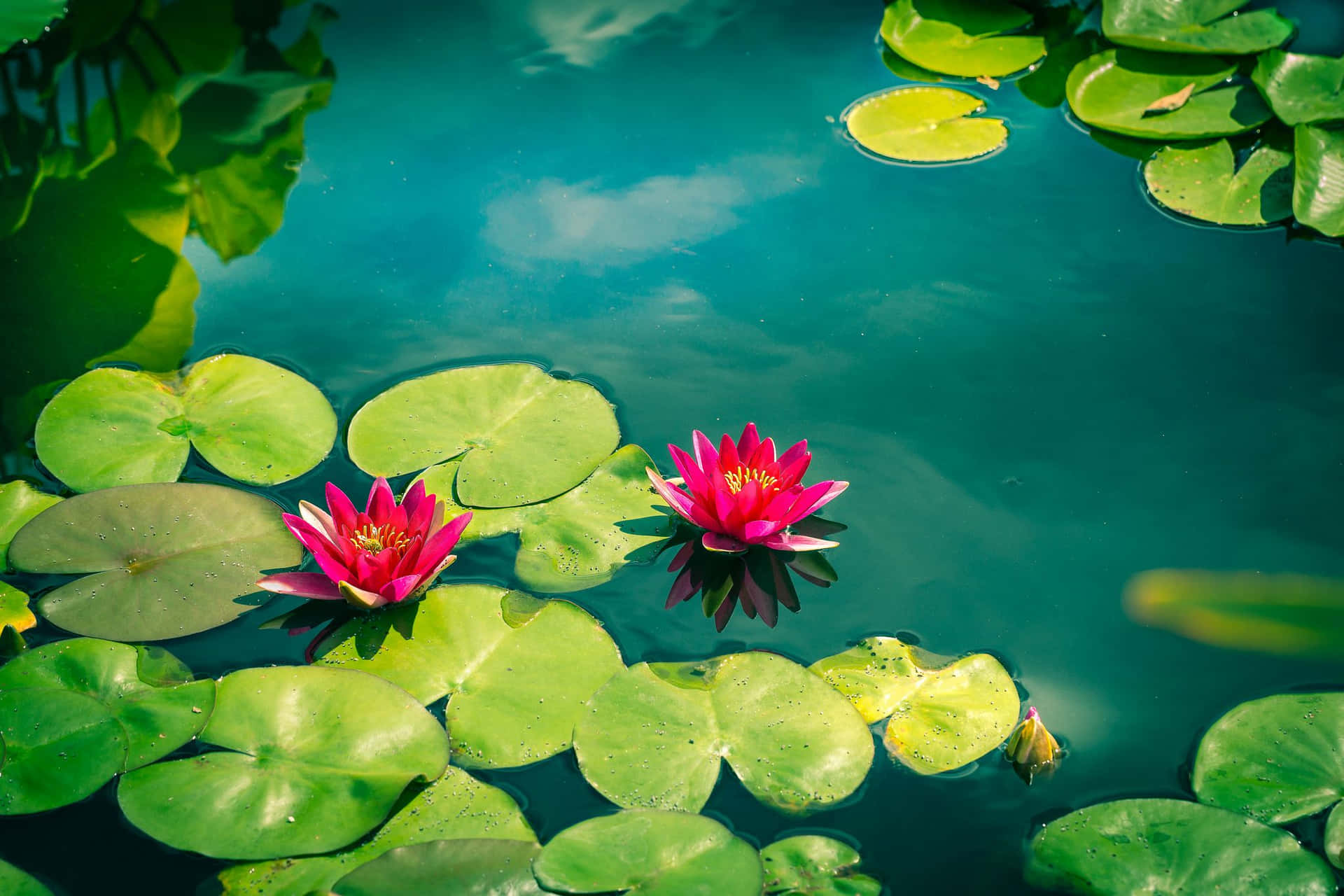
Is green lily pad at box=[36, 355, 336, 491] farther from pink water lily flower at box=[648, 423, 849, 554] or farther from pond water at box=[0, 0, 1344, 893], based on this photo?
pink water lily flower at box=[648, 423, 849, 554]

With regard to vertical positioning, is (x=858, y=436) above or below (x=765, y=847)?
above

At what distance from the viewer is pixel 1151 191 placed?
3170mm

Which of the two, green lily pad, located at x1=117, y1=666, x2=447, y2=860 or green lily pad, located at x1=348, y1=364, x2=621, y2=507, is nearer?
green lily pad, located at x1=117, y1=666, x2=447, y2=860

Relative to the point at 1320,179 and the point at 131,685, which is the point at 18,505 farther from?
the point at 1320,179

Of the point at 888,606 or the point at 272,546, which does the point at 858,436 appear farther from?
the point at 272,546

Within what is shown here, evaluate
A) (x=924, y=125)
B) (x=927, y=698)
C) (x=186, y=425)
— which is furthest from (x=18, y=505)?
(x=924, y=125)

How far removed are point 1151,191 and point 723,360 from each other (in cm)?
164

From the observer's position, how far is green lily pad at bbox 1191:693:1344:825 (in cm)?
174

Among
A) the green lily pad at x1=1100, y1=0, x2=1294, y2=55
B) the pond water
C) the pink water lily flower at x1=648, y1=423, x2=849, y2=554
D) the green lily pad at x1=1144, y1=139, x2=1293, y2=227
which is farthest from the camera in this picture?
the green lily pad at x1=1100, y1=0, x2=1294, y2=55

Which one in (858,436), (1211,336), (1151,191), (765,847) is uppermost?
(1151,191)

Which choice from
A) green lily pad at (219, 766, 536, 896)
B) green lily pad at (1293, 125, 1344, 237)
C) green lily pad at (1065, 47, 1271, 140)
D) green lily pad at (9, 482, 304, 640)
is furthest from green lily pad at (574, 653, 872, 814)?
green lily pad at (1065, 47, 1271, 140)

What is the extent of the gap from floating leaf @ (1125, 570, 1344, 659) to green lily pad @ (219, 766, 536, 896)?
143cm

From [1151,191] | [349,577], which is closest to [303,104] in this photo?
[349,577]

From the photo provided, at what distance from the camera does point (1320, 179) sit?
2.98 meters
